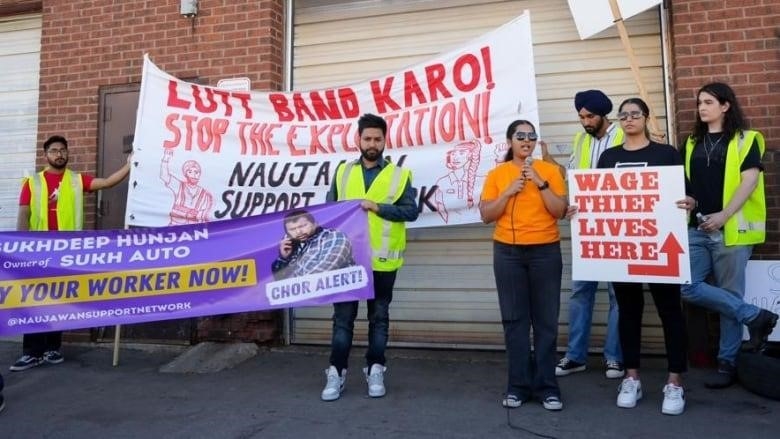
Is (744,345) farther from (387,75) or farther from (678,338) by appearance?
(387,75)

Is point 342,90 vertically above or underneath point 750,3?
underneath

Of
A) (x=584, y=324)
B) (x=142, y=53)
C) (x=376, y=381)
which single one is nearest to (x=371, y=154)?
(x=376, y=381)

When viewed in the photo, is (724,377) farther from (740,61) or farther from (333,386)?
(333,386)

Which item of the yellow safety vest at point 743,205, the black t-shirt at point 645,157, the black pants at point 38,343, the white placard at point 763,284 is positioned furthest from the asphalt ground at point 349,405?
the black t-shirt at point 645,157

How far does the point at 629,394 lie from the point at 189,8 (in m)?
5.07

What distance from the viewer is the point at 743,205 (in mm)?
3842

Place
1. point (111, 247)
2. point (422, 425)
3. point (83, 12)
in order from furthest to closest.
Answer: point (83, 12), point (111, 247), point (422, 425)

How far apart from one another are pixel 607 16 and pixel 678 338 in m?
2.58

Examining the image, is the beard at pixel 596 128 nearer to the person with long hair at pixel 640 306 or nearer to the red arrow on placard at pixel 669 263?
the person with long hair at pixel 640 306

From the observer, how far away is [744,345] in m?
4.02

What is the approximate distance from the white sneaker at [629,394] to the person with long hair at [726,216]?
2.43 ft

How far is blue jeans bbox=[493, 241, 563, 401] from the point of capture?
11.6 ft

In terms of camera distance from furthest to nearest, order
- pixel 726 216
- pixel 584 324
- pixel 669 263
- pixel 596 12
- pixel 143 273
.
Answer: pixel 596 12 → pixel 143 273 → pixel 584 324 → pixel 726 216 → pixel 669 263

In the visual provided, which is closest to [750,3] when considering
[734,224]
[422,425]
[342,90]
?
[734,224]
